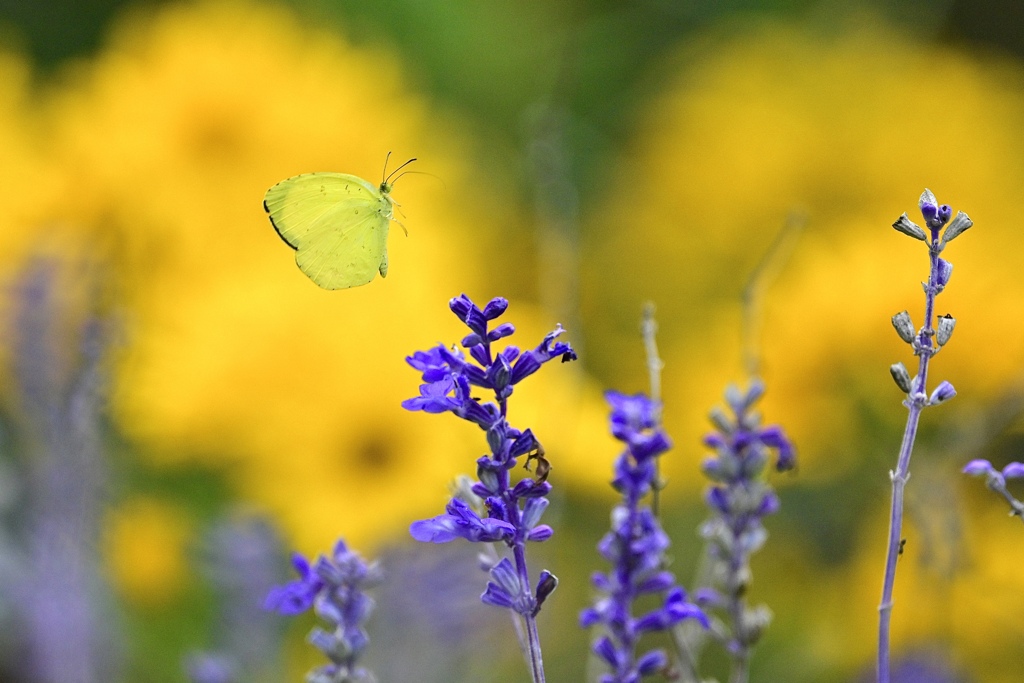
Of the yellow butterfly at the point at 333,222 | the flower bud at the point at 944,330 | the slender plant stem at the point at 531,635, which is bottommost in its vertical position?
the slender plant stem at the point at 531,635

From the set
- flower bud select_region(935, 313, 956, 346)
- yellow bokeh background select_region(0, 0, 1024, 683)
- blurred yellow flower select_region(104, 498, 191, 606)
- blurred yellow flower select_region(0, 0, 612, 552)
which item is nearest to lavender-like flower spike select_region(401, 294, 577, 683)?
flower bud select_region(935, 313, 956, 346)

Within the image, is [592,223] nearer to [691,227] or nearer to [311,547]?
[691,227]

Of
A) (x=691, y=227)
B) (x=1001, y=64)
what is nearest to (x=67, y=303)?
(x=691, y=227)

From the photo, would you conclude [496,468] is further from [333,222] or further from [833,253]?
[833,253]

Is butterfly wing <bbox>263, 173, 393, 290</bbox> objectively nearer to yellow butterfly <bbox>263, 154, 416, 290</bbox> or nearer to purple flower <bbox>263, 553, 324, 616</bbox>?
yellow butterfly <bbox>263, 154, 416, 290</bbox>

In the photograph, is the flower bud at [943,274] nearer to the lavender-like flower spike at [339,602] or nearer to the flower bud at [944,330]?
the flower bud at [944,330]

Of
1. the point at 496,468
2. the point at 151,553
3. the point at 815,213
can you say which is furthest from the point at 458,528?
the point at 815,213

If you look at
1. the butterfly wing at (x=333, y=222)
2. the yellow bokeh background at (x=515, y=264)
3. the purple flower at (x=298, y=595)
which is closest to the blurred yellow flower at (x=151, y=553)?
the yellow bokeh background at (x=515, y=264)
